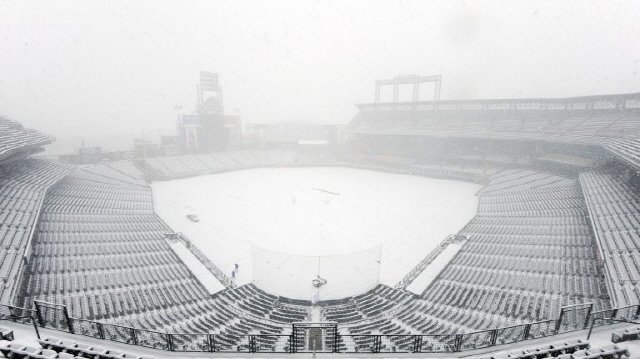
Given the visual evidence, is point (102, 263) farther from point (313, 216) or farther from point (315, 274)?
point (313, 216)

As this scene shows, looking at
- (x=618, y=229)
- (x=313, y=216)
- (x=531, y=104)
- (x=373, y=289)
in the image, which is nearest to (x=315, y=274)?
(x=373, y=289)

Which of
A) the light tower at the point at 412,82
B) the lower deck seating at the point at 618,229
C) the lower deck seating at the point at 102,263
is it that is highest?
the light tower at the point at 412,82

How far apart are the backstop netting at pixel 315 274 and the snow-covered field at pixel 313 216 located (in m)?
0.09

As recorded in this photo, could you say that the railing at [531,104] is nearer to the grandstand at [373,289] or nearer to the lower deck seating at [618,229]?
the grandstand at [373,289]

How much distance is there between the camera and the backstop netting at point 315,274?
15.1 metres

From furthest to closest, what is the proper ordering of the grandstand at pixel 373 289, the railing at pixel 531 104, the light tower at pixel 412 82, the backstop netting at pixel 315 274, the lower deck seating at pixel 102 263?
the light tower at pixel 412 82 < the railing at pixel 531 104 < the backstop netting at pixel 315 274 < the lower deck seating at pixel 102 263 < the grandstand at pixel 373 289

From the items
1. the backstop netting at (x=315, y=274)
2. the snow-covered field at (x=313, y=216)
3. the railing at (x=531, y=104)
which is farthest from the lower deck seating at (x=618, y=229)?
the railing at (x=531, y=104)

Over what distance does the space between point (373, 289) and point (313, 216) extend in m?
13.0

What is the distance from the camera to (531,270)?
49.0 ft

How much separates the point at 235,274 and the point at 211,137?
4362cm

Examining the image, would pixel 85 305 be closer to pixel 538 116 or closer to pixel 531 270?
pixel 531 270

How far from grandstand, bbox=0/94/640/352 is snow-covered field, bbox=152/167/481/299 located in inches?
69.1

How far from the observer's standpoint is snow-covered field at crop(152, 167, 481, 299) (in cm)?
1948

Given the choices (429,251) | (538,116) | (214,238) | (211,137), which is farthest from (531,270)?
(211,137)
